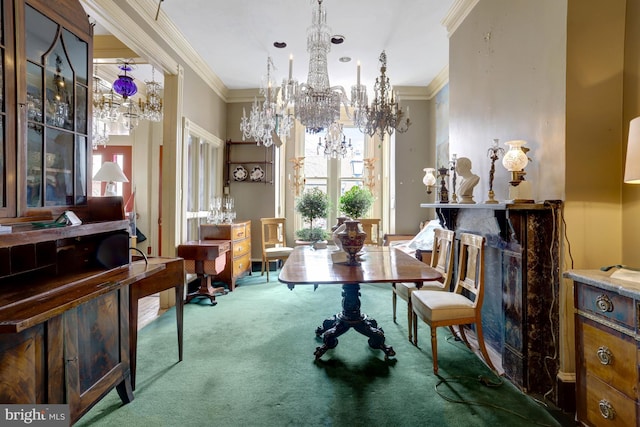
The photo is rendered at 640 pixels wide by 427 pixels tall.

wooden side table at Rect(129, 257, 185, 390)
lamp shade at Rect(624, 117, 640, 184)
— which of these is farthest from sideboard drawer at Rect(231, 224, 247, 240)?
lamp shade at Rect(624, 117, 640, 184)

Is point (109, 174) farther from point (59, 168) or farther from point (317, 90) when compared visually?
point (317, 90)

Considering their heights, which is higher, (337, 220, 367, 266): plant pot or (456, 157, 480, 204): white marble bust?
(456, 157, 480, 204): white marble bust

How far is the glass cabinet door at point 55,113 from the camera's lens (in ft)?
5.02

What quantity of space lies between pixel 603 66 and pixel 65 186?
3139 millimetres

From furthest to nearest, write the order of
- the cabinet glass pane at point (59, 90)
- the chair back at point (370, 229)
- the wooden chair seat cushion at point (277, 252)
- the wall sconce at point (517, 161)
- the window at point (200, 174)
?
the chair back at point (370, 229)
the wooden chair seat cushion at point (277, 252)
the window at point (200, 174)
the wall sconce at point (517, 161)
the cabinet glass pane at point (59, 90)

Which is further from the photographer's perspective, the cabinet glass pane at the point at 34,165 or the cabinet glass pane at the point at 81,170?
the cabinet glass pane at the point at 81,170

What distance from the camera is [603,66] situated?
1876mm

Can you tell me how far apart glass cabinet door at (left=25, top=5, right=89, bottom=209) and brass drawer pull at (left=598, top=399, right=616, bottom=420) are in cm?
288

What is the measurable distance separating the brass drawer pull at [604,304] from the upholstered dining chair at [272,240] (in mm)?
3983

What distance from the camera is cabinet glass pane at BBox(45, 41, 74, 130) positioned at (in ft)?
5.35

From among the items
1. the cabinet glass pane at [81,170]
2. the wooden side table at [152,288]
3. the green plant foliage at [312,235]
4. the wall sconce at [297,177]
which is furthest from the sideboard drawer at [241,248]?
the cabinet glass pane at [81,170]

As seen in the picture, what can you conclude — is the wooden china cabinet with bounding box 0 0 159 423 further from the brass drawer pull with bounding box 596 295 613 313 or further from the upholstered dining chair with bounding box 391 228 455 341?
the brass drawer pull with bounding box 596 295 613 313

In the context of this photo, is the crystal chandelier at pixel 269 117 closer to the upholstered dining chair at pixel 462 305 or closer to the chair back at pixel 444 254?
the chair back at pixel 444 254

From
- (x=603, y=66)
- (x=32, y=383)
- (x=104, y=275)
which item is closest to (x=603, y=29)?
(x=603, y=66)
